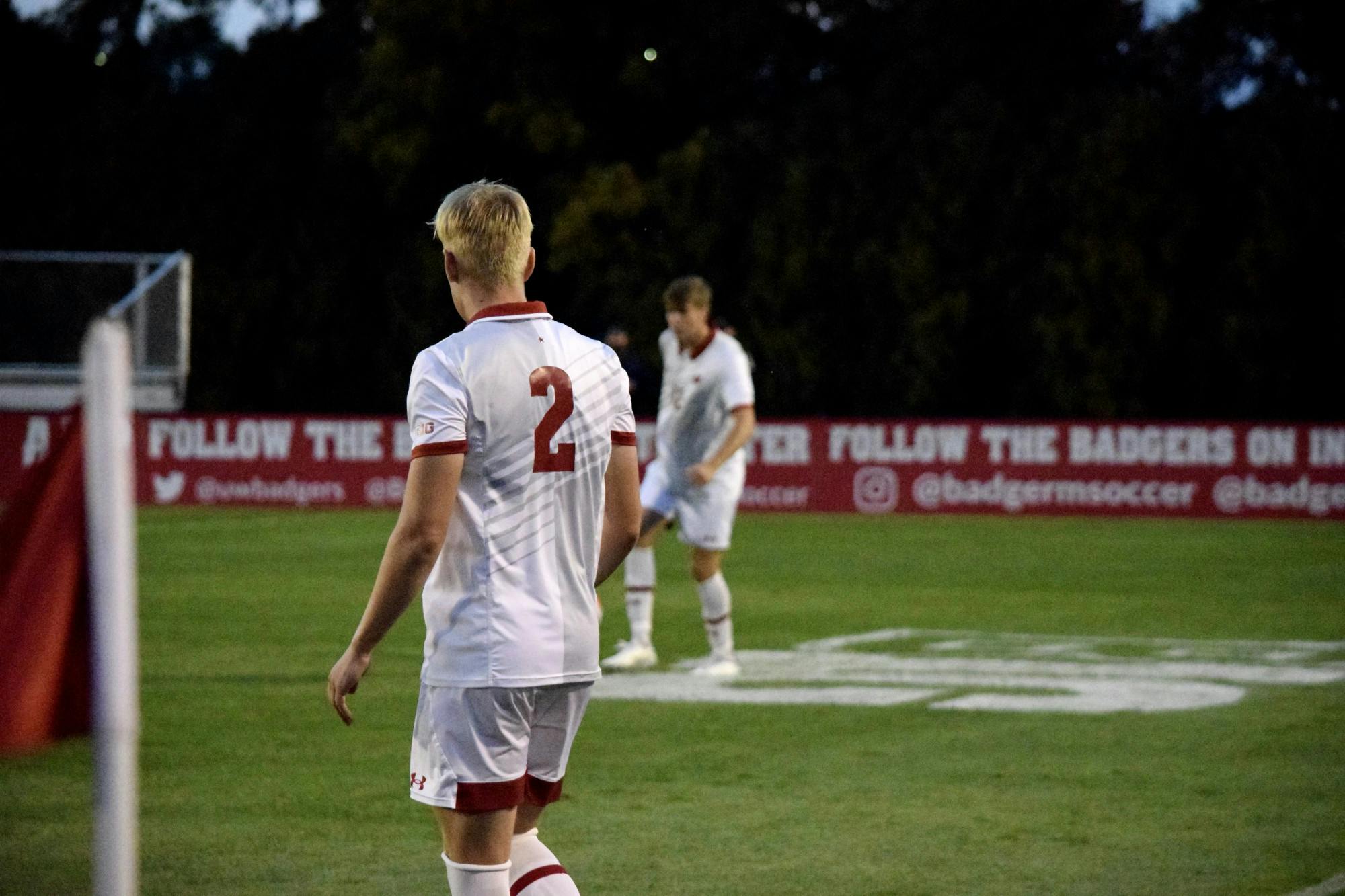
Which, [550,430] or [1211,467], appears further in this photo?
[1211,467]

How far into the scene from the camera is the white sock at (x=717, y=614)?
12609mm

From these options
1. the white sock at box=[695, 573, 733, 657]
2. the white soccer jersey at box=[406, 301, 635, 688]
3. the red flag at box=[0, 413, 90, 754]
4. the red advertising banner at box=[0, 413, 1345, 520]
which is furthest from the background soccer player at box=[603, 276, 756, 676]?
the red advertising banner at box=[0, 413, 1345, 520]

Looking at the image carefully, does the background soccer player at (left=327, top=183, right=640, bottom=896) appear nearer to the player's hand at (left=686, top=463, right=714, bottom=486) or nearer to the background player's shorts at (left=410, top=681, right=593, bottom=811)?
the background player's shorts at (left=410, top=681, right=593, bottom=811)

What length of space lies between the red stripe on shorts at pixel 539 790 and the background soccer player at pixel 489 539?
56 mm

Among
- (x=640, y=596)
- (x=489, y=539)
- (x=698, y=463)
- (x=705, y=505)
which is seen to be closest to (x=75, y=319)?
(x=640, y=596)

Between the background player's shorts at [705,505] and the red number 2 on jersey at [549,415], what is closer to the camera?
the red number 2 on jersey at [549,415]

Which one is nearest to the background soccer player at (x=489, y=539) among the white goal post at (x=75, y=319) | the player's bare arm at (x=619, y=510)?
the player's bare arm at (x=619, y=510)

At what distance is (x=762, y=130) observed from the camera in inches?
1508

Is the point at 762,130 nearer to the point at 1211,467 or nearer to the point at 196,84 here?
the point at 1211,467

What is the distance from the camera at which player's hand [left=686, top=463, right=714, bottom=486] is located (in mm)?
12344

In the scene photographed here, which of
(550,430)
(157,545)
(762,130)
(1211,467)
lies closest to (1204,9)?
(762,130)

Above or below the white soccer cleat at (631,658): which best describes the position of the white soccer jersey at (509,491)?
above

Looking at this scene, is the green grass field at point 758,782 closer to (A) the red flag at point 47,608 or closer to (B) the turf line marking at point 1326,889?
(B) the turf line marking at point 1326,889

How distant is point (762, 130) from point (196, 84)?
23.6 metres
